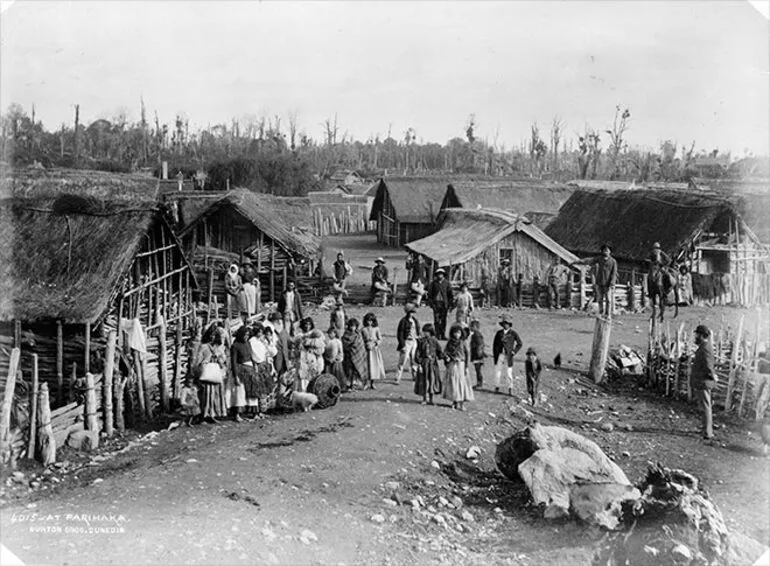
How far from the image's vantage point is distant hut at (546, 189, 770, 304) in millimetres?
23719

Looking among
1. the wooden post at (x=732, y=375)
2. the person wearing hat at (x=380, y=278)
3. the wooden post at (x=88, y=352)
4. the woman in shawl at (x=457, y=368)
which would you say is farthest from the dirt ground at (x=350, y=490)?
the person wearing hat at (x=380, y=278)

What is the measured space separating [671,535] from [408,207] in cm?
3283

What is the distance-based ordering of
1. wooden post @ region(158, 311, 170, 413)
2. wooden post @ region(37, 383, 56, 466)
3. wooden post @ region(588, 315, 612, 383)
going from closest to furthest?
wooden post @ region(37, 383, 56, 466)
wooden post @ region(158, 311, 170, 413)
wooden post @ region(588, 315, 612, 383)

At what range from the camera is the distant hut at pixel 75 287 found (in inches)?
482

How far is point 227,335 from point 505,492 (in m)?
5.85

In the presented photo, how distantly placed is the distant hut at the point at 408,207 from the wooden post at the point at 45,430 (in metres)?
30.1

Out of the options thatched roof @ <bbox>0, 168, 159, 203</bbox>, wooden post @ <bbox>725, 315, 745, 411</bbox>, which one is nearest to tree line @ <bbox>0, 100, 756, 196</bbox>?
thatched roof @ <bbox>0, 168, 159, 203</bbox>

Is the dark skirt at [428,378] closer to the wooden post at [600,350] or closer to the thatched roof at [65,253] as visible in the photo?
the wooden post at [600,350]

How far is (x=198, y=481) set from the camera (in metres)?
9.07

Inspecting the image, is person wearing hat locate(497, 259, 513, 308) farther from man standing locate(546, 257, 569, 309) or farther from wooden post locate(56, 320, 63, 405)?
wooden post locate(56, 320, 63, 405)

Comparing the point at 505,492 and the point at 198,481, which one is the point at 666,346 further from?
the point at 198,481

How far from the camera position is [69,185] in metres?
19.5

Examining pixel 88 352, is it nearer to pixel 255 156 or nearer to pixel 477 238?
pixel 477 238

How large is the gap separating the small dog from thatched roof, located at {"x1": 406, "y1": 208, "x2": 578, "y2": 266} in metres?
11.2
